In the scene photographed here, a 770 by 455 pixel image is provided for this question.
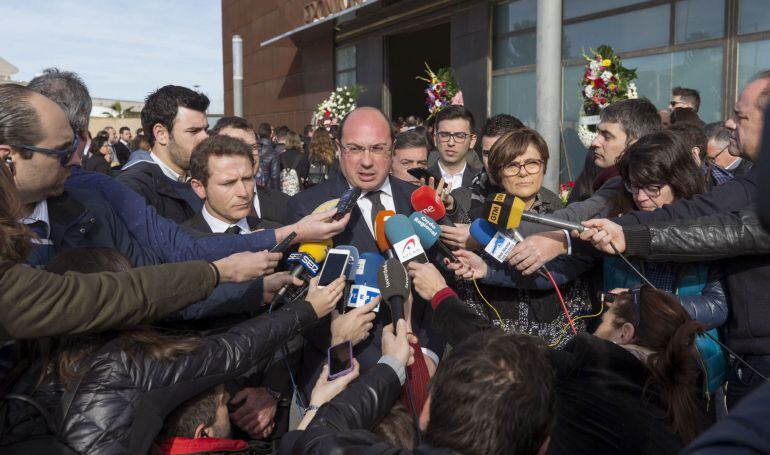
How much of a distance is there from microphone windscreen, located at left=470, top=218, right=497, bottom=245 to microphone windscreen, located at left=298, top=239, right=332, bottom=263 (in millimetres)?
630

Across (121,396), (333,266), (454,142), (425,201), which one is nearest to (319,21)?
(454,142)

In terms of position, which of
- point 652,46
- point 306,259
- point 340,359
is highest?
point 652,46

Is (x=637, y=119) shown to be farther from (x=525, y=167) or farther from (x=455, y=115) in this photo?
(x=455, y=115)

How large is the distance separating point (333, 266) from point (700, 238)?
140cm

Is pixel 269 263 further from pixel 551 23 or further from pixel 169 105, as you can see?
pixel 551 23

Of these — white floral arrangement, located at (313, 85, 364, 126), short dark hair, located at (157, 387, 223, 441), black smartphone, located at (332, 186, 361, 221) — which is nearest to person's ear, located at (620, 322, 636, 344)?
black smartphone, located at (332, 186, 361, 221)

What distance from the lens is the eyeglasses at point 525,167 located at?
315 centimetres

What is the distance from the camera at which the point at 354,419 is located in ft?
6.23

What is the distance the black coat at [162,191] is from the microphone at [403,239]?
1424 millimetres

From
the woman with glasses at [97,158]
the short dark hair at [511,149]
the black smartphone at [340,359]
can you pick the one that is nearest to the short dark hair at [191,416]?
the black smartphone at [340,359]

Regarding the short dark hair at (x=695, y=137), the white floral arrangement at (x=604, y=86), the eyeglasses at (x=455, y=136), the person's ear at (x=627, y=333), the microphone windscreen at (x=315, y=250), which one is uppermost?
the white floral arrangement at (x=604, y=86)

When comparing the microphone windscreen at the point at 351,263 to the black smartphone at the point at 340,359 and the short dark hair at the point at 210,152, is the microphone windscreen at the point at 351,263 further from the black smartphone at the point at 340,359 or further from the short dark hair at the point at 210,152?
the short dark hair at the point at 210,152

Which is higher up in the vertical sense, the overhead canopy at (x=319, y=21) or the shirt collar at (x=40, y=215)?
the overhead canopy at (x=319, y=21)

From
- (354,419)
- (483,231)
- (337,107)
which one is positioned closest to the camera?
(354,419)
